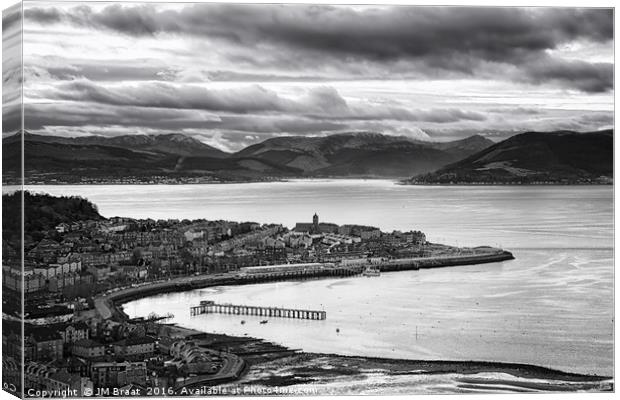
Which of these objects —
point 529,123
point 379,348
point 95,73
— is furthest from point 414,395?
point 95,73

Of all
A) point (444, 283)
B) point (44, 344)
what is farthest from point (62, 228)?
point (444, 283)

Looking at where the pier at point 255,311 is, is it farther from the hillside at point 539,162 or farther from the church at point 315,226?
the hillside at point 539,162

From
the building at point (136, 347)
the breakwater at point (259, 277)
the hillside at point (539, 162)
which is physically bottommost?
the building at point (136, 347)

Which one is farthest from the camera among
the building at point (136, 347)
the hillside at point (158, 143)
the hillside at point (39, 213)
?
the hillside at point (158, 143)

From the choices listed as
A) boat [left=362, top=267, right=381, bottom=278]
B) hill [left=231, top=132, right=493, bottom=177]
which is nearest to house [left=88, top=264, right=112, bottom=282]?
hill [left=231, top=132, right=493, bottom=177]

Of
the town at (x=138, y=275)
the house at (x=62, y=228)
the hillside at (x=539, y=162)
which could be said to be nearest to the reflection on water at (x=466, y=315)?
the town at (x=138, y=275)

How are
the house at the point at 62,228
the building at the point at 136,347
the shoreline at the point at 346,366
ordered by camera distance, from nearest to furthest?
the building at the point at 136,347, the shoreline at the point at 346,366, the house at the point at 62,228
